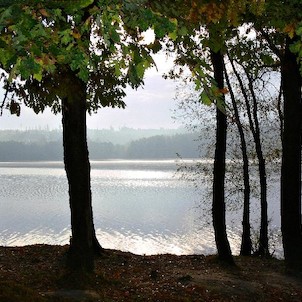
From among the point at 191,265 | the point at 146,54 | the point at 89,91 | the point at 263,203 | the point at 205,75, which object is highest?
the point at 89,91

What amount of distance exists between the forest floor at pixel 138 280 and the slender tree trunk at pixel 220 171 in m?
0.70

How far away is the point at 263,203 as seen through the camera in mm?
22328

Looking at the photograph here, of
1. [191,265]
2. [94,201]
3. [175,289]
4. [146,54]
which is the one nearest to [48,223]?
[94,201]

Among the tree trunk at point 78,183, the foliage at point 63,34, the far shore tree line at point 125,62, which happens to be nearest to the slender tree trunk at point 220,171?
the far shore tree line at point 125,62

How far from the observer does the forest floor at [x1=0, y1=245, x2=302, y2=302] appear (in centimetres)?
1055

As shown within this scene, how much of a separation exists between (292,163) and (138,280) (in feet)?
21.7

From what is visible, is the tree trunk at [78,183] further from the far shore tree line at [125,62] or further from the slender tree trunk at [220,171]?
the slender tree trunk at [220,171]

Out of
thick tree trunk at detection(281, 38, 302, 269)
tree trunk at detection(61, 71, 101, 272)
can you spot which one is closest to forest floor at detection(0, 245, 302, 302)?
tree trunk at detection(61, 71, 101, 272)

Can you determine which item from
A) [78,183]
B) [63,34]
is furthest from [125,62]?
[78,183]

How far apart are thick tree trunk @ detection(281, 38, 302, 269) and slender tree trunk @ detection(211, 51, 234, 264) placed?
2.27 meters

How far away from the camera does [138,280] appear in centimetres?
1269

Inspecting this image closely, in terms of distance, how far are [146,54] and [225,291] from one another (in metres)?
8.95

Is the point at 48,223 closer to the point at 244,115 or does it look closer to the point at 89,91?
the point at 244,115

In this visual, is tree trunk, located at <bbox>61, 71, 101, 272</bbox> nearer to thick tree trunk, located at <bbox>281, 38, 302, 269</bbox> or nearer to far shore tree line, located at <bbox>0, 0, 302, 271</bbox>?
far shore tree line, located at <bbox>0, 0, 302, 271</bbox>
